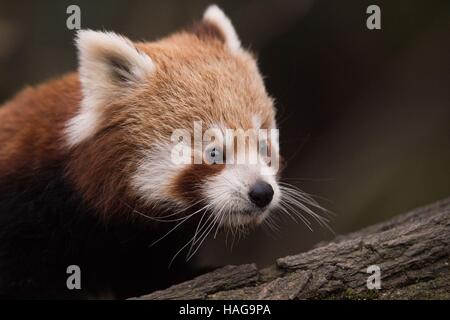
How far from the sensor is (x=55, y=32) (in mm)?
9164

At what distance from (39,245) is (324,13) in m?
5.65

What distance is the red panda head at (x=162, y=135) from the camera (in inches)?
172

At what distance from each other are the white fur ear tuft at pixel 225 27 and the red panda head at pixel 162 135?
1.89 feet

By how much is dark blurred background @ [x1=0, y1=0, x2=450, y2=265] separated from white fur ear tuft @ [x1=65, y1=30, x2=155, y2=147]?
14.0 feet

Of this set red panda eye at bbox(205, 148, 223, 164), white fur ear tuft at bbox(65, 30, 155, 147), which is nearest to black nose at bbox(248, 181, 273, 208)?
Result: red panda eye at bbox(205, 148, 223, 164)

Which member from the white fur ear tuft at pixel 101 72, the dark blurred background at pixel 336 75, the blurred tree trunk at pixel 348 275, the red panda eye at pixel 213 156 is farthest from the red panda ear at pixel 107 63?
the dark blurred background at pixel 336 75

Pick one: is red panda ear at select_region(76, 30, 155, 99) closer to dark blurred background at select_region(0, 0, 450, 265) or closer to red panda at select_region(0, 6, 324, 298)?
red panda at select_region(0, 6, 324, 298)

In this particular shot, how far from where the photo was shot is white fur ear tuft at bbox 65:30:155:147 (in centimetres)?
454

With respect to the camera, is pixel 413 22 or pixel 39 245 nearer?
pixel 39 245

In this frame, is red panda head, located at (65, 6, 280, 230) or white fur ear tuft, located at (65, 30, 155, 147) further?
white fur ear tuft, located at (65, 30, 155, 147)

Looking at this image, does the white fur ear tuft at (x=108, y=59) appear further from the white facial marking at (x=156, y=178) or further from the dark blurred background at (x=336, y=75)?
the dark blurred background at (x=336, y=75)

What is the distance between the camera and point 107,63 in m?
4.64

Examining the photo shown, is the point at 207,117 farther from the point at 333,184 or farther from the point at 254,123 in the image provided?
the point at 333,184
